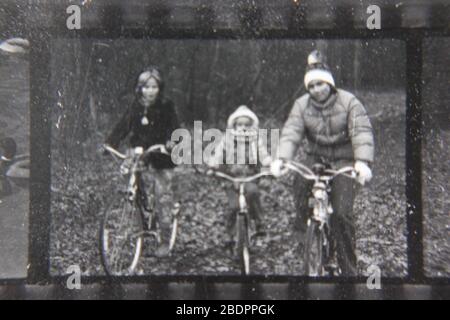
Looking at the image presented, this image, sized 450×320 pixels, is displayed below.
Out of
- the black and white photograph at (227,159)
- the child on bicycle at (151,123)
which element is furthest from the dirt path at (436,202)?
the child on bicycle at (151,123)

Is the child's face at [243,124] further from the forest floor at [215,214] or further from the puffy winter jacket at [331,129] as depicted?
the forest floor at [215,214]

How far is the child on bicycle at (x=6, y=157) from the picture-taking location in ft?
7.16

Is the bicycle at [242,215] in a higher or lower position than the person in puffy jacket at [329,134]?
lower

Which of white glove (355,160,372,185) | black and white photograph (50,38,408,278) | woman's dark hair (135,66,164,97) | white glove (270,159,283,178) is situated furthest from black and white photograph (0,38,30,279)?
white glove (355,160,372,185)

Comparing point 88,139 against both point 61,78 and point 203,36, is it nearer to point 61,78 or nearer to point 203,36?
point 61,78

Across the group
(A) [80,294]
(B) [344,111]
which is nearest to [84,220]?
(A) [80,294]

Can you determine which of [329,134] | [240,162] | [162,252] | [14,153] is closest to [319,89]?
[329,134]

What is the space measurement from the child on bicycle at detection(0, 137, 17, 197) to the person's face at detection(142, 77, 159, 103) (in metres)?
0.60

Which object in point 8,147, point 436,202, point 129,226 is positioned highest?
point 8,147

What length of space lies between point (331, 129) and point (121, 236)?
1.00 meters

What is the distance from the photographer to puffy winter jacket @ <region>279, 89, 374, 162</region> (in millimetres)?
2152

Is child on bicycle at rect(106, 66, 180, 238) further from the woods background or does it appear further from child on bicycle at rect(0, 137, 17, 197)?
child on bicycle at rect(0, 137, 17, 197)

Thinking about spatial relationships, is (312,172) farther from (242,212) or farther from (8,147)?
(8,147)

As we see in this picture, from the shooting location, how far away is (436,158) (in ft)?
7.11
